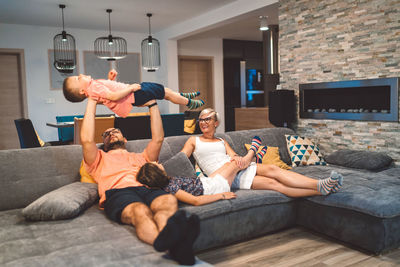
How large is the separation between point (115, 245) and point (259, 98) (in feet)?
24.2

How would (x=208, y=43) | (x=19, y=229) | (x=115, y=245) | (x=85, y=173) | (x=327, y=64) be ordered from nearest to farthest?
(x=115, y=245), (x=19, y=229), (x=85, y=173), (x=327, y=64), (x=208, y=43)

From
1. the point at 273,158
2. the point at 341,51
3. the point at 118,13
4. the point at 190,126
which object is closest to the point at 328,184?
the point at 273,158

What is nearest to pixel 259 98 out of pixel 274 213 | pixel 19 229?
pixel 274 213

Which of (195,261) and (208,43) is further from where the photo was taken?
(208,43)

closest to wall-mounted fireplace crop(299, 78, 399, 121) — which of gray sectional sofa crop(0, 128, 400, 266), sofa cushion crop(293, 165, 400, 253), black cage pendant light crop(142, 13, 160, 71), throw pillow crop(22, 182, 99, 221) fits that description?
gray sectional sofa crop(0, 128, 400, 266)

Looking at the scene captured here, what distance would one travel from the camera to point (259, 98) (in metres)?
8.62

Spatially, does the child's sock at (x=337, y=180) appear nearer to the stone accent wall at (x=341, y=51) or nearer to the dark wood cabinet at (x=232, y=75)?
the stone accent wall at (x=341, y=51)

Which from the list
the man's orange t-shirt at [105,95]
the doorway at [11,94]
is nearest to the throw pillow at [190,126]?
the doorway at [11,94]

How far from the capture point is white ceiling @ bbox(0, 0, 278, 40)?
16.7 feet

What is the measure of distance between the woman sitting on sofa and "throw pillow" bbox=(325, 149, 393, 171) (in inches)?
35.7

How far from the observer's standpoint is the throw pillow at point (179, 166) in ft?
8.73

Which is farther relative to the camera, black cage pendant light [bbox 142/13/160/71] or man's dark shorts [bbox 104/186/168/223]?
black cage pendant light [bbox 142/13/160/71]

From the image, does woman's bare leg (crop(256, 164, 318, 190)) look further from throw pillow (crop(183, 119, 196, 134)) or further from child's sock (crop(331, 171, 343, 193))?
throw pillow (crop(183, 119, 196, 134))

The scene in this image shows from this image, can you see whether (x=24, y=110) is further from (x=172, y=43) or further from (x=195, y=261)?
(x=195, y=261)
